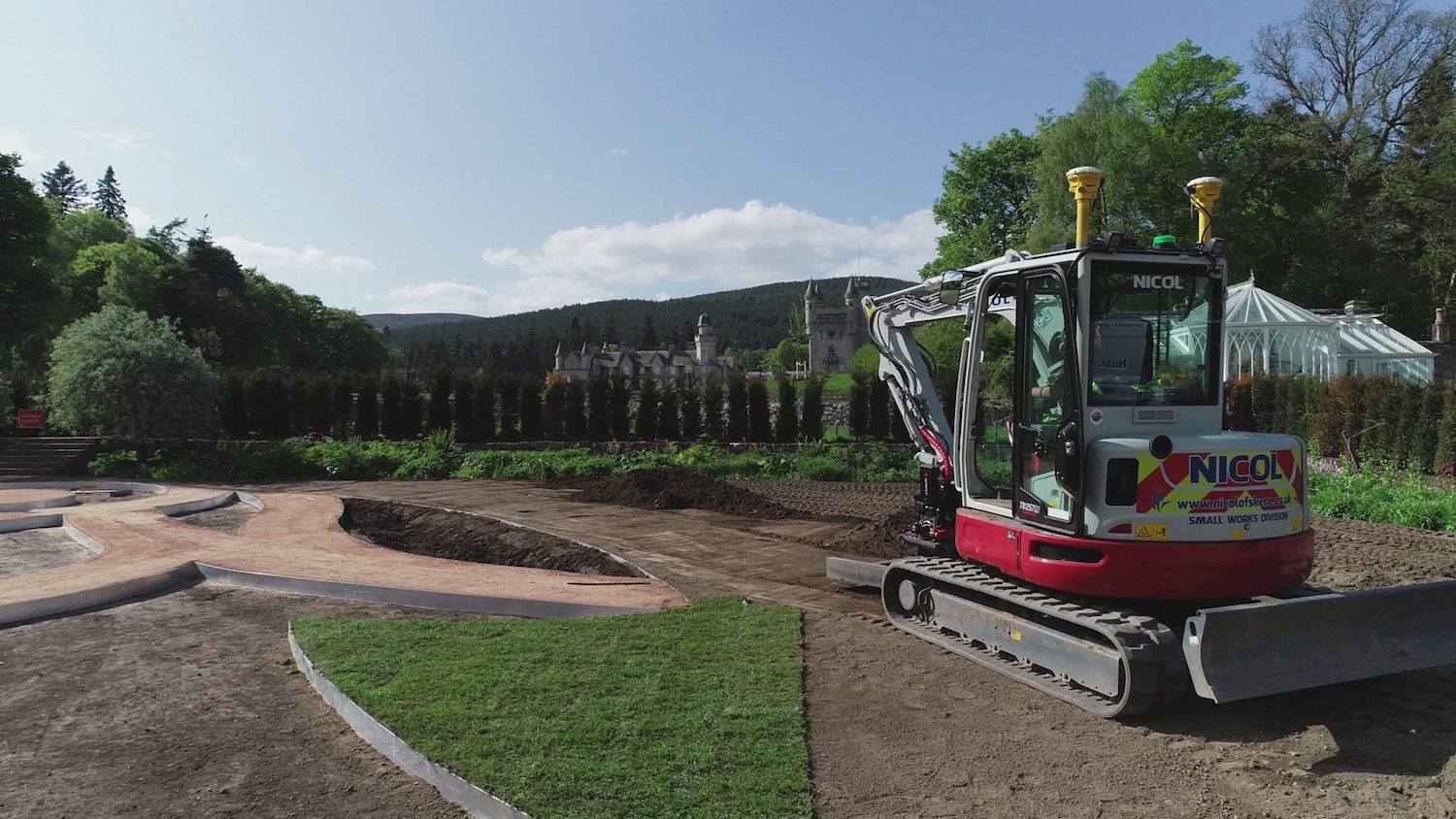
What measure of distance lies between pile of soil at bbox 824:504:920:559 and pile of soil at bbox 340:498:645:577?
2954 mm

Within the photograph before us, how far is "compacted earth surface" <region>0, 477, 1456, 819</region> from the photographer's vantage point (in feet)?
14.8

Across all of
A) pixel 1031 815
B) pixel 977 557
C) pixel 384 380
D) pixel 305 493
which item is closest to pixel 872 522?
pixel 977 557

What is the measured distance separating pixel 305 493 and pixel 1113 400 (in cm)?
1560

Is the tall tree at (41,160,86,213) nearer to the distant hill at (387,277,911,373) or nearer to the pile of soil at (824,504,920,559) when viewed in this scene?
the distant hill at (387,277,911,373)

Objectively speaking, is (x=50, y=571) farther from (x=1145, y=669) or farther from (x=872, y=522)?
(x=1145, y=669)

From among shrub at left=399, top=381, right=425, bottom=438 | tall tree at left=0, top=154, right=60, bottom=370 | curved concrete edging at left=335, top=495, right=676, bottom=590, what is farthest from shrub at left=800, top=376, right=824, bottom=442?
tall tree at left=0, top=154, right=60, bottom=370

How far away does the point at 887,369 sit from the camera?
896 centimetres

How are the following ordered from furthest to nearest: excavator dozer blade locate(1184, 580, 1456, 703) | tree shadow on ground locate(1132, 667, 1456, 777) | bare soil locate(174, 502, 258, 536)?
bare soil locate(174, 502, 258, 536) → excavator dozer blade locate(1184, 580, 1456, 703) → tree shadow on ground locate(1132, 667, 1456, 777)

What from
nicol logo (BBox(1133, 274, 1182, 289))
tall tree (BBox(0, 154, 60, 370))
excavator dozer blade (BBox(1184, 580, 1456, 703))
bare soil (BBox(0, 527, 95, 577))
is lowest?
bare soil (BBox(0, 527, 95, 577))

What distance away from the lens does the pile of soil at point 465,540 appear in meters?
10.5

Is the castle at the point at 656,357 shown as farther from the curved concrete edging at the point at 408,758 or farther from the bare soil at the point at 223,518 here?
the curved concrete edging at the point at 408,758

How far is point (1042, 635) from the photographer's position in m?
6.02

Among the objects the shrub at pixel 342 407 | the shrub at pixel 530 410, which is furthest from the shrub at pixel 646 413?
the shrub at pixel 342 407

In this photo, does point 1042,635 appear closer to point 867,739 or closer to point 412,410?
point 867,739
